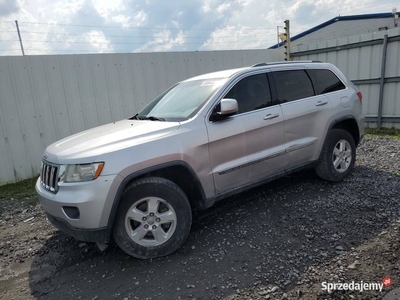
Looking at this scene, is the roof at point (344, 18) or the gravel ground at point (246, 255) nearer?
the gravel ground at point (246, 255)

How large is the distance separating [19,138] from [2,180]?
930 mm

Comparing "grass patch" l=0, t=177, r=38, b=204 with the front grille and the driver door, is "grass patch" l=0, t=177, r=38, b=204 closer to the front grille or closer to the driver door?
the front grille

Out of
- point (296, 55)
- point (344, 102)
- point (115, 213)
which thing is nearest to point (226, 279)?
point (115, 213)

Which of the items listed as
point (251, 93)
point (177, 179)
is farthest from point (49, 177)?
point (251, 93)

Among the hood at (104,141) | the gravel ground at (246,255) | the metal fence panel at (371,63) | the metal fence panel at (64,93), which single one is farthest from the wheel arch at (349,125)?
the metal fence panel at (64,93)

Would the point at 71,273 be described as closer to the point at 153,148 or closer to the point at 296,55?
the point at 153,148

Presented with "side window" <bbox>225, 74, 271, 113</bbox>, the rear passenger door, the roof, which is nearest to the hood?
"side window" <bbox>225, 74, 271, 113</bbox>

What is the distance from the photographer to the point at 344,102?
458 cm

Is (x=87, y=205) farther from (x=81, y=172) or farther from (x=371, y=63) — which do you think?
(x=371, y=63)

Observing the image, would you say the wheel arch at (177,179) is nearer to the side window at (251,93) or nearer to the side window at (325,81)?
the side window at (251,93)

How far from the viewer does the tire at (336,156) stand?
4.45 m

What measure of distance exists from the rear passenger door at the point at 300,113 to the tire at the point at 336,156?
0.18 m

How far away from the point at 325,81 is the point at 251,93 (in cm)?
149

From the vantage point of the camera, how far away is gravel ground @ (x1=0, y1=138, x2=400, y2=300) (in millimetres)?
2619
